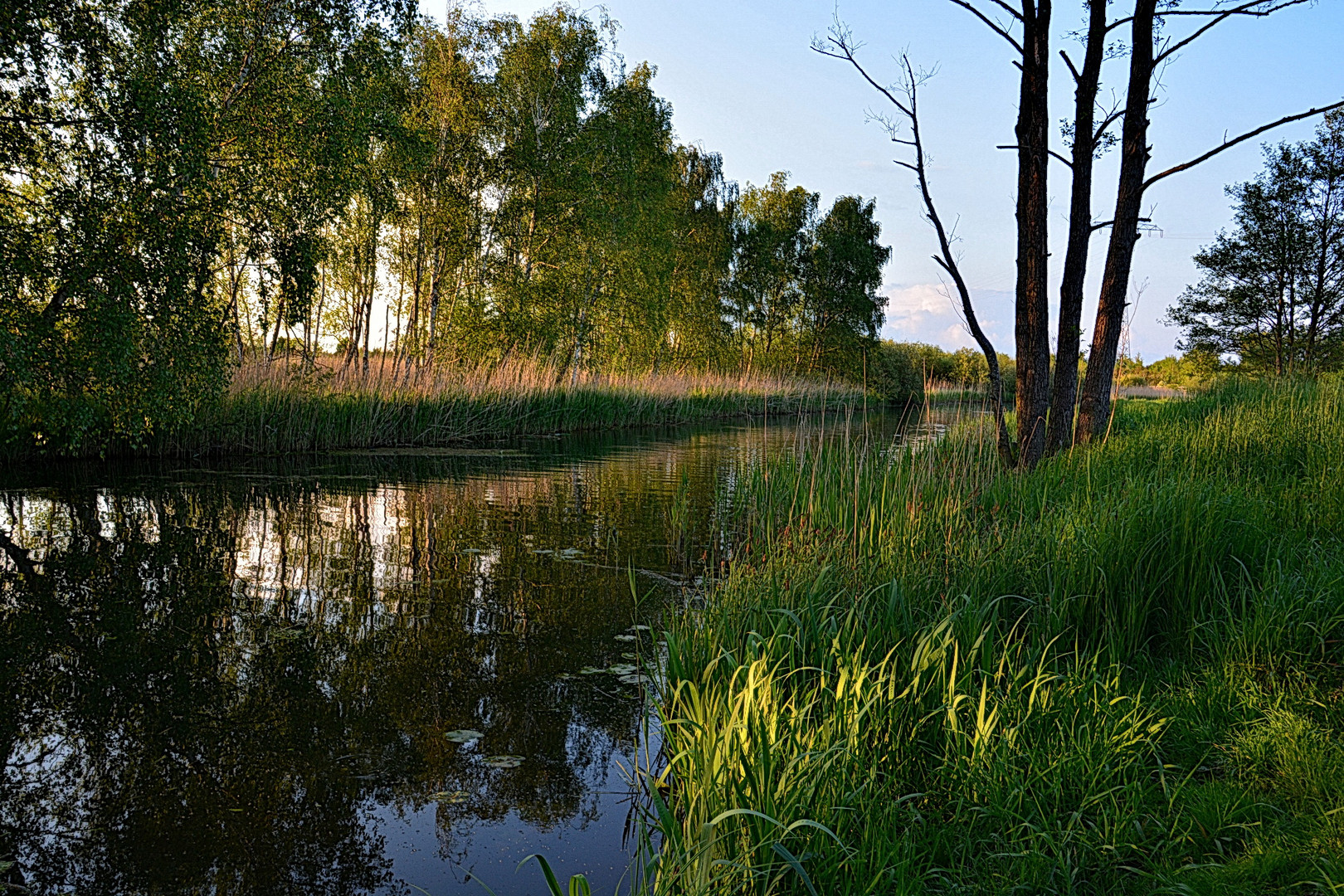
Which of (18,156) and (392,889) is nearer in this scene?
(392,889)

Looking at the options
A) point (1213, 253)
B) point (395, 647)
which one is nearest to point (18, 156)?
point (395, 647)

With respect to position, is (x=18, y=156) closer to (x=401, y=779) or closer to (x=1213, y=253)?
(x=401, y=779)

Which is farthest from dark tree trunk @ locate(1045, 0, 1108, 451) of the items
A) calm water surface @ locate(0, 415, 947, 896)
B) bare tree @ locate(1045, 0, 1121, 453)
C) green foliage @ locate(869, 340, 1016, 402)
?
green foliage @ locate(869, 340, 1016, 402)

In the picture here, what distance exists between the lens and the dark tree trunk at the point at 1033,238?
618 centimetres

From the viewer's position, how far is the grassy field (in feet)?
5.83

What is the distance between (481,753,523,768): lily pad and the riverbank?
4.24 m

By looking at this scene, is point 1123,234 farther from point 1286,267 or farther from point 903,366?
point 903,366

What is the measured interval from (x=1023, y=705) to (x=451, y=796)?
178 centimetres

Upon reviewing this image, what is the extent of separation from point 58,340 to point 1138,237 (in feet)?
29.5

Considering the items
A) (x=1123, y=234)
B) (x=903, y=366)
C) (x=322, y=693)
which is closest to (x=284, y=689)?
(x=322, y=693)

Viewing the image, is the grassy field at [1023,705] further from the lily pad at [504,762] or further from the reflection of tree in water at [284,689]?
the reflection of tree in water at [284,689]

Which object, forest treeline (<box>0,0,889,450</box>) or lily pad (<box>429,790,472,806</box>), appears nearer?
lily pad (<box>429,790,472,806</box>)

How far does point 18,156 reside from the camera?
21.3 feet

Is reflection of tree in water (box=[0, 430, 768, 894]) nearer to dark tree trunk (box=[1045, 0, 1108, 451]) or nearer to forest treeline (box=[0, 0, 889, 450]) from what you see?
forest treeline (box=[0, 0, 889, 450])
